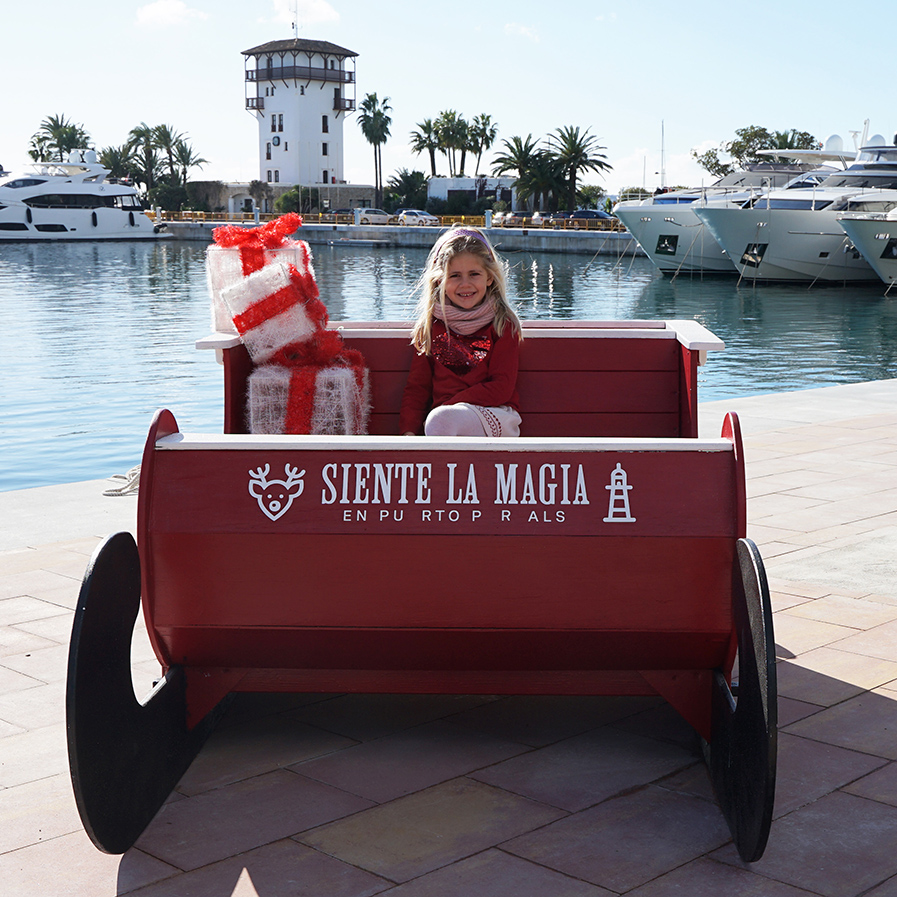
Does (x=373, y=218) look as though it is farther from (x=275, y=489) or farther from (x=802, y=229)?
(x=275, y=489)

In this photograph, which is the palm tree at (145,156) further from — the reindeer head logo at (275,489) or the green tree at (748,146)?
the reindeer head logo at (275,489)

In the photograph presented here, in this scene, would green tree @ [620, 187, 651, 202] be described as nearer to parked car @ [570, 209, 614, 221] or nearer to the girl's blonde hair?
parked car @ [570, 209, 614, 221]

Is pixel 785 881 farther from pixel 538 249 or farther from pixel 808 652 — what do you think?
pixel 538 249

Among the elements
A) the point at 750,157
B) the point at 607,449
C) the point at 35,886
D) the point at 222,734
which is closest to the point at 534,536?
the point at 607,449

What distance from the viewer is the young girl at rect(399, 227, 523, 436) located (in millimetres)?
4148

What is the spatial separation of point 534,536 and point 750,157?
83.7m

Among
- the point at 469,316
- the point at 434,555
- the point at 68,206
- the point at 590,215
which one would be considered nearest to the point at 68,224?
the point at 68,206

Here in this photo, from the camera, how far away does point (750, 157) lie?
81.2 m

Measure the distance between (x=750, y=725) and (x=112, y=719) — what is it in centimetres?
154

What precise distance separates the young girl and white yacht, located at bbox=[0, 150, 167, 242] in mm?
71728

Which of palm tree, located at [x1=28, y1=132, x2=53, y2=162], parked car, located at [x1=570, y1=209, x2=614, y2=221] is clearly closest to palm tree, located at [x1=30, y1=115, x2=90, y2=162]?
palm tree, located at [x1=28, y1=132, x2=53, y2=162]

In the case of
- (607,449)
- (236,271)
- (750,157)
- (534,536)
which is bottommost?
(534,536)

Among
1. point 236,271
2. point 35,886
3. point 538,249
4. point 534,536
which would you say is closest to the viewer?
point 35,886

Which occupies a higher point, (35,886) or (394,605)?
(394,605)
